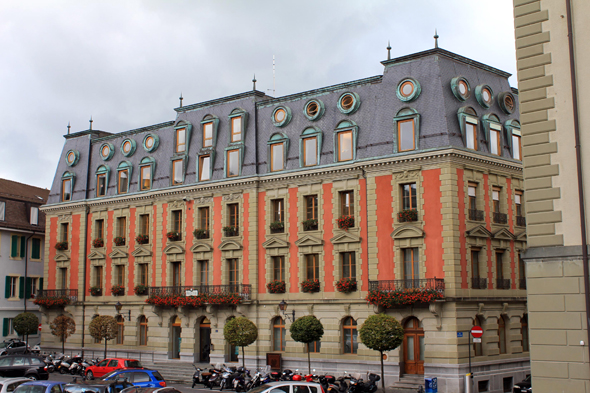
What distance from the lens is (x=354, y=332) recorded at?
41406 millimetres

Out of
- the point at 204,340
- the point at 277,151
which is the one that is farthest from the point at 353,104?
the point at 204,340

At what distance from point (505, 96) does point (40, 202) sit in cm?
4482

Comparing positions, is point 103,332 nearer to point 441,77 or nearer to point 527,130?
point 441,77

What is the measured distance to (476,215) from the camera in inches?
1548

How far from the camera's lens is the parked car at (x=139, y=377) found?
33.3 metres

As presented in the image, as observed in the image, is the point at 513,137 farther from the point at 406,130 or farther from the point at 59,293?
the point at 59,293

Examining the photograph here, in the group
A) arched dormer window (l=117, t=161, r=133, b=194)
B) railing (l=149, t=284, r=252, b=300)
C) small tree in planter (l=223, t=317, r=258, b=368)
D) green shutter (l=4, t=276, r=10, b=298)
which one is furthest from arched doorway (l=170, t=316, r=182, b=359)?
green shutter (l=4, t=276, r=10, b=298)

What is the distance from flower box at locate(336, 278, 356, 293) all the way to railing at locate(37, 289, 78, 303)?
25536mm

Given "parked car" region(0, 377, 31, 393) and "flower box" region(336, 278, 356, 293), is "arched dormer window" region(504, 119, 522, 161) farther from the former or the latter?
"parked car" region(0, 377, 31, 393)

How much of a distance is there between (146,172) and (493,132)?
26496 millimetres

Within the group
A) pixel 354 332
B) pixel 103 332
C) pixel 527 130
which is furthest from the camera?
pixel 103 332

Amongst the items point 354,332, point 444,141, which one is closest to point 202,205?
point 354,332

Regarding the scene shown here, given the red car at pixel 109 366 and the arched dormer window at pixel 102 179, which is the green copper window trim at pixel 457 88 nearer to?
the red car at pixel 109 366

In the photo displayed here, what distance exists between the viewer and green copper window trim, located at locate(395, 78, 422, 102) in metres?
40.1
